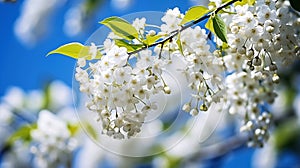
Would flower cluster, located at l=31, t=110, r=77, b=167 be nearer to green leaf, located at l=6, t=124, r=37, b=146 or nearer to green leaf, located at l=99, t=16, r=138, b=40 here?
green leaf, located at l=6, t=124, r=37, b=146

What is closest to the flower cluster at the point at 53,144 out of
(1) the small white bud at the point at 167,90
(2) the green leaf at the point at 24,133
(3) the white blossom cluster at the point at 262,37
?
(2) the green leaf at the point at 24,133

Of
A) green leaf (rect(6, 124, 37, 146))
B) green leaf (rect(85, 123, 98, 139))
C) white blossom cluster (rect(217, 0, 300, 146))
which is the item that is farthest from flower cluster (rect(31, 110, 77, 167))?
white blossom cluster (rect(217, 0, 300, 146))

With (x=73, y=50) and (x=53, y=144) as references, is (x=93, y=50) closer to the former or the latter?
(x=73, y=50)

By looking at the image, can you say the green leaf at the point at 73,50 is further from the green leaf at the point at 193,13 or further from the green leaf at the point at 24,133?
the green leaf at the point at 24,133

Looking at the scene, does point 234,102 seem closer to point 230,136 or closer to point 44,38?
point 230,136

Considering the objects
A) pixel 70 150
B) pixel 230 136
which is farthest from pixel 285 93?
pixel 70 150

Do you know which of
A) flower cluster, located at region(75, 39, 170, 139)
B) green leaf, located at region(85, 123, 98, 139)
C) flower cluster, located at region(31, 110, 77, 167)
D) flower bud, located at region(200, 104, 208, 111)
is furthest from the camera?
flower cluster, located at region(31, 110, 77, 167)

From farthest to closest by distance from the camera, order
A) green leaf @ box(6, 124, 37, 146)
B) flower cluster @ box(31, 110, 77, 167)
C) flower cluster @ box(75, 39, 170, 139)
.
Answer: green leaf @ box(6, 124, 37, 146) → flower cluster @ box(31, 110, 77, 167) → flower cluster @ box(75, 39, 170, 139)
